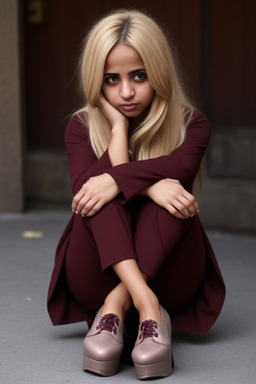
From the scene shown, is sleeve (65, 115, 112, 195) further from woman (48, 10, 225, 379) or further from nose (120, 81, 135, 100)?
nose (120, 81, 135, 100)

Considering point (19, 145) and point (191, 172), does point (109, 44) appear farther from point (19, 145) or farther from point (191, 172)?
point (19, 145)

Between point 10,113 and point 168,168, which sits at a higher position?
point 168,168

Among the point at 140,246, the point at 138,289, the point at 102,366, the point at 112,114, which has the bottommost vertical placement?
the point at 102,366

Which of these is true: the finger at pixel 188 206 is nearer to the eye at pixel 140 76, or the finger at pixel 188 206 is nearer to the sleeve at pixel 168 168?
the sleeve at pixel 168 168

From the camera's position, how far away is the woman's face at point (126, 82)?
3045mm

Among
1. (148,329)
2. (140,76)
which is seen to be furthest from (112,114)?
(148,329)

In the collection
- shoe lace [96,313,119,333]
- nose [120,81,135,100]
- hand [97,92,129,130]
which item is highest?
nose [120,81,135,100]

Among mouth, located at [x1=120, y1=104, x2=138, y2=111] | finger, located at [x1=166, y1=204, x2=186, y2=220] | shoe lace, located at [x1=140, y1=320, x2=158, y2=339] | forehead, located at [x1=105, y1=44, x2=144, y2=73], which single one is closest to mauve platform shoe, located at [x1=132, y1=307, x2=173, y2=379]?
shoe lace, located at [x1=140, y1=320, x2=158, y2=339]

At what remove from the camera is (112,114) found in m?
3.20

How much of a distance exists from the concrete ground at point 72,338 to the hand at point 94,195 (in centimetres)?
58

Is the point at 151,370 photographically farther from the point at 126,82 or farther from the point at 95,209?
the point at 126,82

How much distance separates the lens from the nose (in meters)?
3.07

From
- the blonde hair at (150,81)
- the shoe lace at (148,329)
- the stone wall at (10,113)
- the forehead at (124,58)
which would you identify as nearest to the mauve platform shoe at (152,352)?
the shoe lace at (148,329)

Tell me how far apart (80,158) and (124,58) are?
436mm
